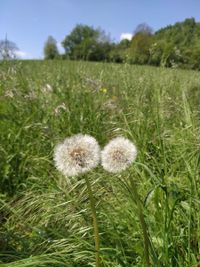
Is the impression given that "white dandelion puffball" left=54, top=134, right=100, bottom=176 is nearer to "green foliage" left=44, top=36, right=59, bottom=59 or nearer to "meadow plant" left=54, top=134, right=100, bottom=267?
"meadow plant" left=54, top=134, right=100, bottom=267

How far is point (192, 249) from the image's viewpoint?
75.8 inches

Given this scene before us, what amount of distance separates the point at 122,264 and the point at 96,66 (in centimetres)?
512

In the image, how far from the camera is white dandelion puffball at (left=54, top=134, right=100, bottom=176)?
140 cm

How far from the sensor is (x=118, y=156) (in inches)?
59.5

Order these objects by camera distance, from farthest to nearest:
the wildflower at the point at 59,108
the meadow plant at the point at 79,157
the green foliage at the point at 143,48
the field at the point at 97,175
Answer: the green foliage at the point at 143,48, the wildflower at the point at 59,108, the field at the point at 97,175, the meadow plant at the point at 79,157

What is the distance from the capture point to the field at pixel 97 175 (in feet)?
6.12

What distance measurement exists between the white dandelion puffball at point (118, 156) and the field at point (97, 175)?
131mm

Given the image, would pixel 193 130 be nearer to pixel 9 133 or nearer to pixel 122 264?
pixel 122 264

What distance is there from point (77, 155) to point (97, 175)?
1207mm

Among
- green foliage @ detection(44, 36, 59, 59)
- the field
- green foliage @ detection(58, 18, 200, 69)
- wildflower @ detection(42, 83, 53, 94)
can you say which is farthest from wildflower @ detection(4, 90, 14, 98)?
green foliage @ detection(44, 36, 59, 59)

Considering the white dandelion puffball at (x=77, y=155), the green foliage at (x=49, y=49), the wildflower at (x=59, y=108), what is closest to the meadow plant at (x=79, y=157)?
the white dandelion puffball at (x=77, y=155)

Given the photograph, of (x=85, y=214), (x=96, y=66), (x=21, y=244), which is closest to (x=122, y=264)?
(x=85, y=214)

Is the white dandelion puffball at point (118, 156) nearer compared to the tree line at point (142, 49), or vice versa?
the white dandelion puffball at point (118, 156)

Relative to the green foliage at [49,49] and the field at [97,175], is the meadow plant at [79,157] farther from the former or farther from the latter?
the green foliage at [49,49]
